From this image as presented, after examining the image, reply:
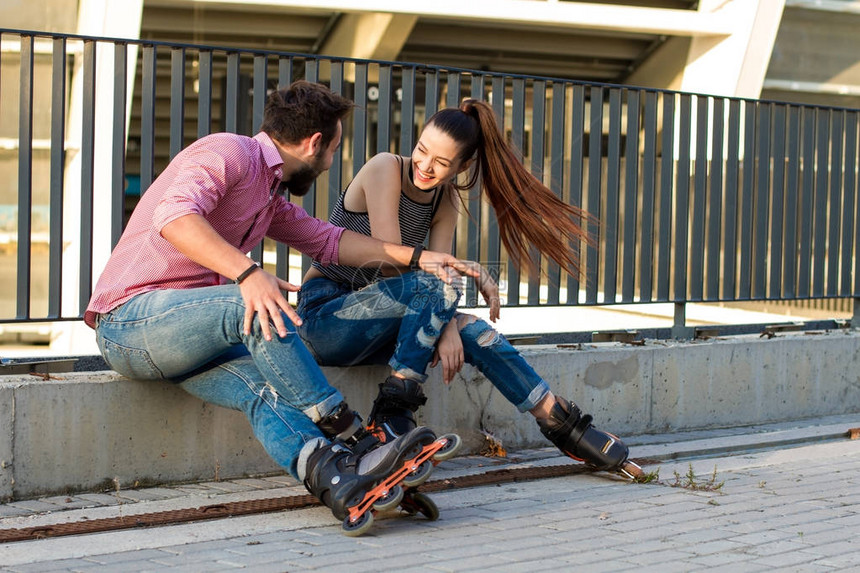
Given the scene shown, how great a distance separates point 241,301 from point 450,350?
947 mm

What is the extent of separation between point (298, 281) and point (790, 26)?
12.1 metres

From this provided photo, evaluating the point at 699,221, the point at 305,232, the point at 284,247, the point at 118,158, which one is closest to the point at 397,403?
the point at 305,232

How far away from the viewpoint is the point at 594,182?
6129mm

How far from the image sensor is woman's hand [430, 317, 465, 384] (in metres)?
4.30

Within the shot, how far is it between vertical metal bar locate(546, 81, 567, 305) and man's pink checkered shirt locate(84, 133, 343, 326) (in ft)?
6.98

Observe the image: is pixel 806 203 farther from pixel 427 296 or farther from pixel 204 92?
pixel 204 92

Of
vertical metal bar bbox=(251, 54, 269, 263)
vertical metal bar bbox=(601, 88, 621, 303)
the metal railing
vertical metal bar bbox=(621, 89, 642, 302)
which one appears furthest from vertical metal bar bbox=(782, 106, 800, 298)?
vertical metal bar bbox=(251, 54, 269, 263)

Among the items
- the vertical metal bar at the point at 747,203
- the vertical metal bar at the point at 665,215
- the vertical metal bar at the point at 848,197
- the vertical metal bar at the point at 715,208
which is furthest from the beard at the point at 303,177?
the vertical metal bar at the point at 848,197

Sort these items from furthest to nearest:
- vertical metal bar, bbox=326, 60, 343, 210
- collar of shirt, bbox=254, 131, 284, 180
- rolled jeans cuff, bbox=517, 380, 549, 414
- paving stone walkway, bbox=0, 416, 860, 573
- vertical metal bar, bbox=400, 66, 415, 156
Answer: vertical metal bar, bbox=400, 66, 415, 156 < vertical metal bar, bbox=326, 60, 343, 210 < rolled jeans cuff, bbox=517, 380, 549, 414 < collar of shirt, bbox=254, 131, 284, 180 < paving stone walkway, bbox=0, 416, 860, 573

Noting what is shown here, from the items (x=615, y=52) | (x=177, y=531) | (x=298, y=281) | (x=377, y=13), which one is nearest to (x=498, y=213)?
(x=298, y=281)

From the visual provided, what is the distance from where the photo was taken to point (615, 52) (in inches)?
632

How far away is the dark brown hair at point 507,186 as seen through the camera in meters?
4.55

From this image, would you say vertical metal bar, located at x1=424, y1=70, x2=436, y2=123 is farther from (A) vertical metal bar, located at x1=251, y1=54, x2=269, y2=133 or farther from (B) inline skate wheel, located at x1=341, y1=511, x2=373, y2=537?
(B) inline skate wheel, located at x1=341, y1=511, x2=373, y2=537

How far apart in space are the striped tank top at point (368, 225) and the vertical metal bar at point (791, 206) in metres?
3.09
